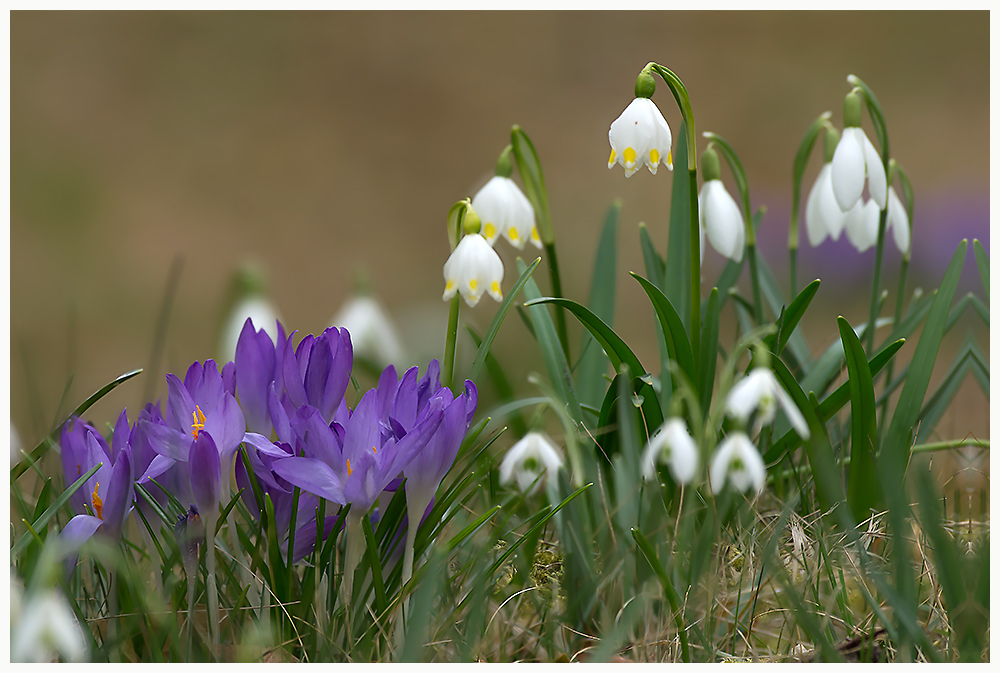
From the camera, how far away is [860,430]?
3.34 feet

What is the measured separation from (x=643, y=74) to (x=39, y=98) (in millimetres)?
4508

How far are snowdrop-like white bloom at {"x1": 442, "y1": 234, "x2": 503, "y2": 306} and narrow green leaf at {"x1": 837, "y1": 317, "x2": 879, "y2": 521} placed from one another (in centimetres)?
41

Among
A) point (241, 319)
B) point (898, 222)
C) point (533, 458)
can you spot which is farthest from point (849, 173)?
point (241, 319)

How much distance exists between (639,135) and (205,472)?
570mm

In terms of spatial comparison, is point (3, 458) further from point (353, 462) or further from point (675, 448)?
point (675, 448)

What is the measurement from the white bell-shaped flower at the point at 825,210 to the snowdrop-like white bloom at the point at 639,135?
393 mm

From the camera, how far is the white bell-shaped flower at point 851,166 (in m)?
1.07

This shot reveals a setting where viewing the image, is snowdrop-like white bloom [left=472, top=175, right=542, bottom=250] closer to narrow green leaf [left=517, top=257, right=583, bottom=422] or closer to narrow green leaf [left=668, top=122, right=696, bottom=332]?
narrow green leaf [left=517, top=257, right=583, bottom=422]

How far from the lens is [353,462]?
0.74 m

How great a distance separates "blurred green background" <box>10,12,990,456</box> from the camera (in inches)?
150

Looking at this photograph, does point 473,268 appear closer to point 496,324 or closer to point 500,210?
point 496,324

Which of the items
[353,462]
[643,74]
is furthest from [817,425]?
[353,462]

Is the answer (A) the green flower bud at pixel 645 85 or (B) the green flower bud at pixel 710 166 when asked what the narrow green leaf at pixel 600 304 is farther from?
(A) the green flower bud at pixel 645 85

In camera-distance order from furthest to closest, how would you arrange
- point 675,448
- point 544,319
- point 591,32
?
point 591,32, point 544,319, point 675,448
